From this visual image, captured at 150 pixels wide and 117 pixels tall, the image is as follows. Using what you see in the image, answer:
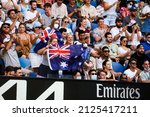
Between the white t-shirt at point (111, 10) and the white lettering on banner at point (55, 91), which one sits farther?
the white t-shirt at point (111, 10)

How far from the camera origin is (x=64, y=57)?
10.1m

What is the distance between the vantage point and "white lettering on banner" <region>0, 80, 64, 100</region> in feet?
26.9

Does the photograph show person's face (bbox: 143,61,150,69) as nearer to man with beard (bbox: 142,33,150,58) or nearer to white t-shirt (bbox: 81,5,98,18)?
man with beard (bbox: 142,33,150,58)

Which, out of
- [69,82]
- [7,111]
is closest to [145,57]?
[69,82]

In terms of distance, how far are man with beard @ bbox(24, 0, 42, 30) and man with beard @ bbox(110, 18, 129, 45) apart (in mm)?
1673

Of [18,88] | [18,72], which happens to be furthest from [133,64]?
[18,88]

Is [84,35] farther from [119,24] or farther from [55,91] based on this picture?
[55,91]

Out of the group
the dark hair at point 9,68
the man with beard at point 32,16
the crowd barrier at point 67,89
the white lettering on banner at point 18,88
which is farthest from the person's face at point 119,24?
the white lettering on banner at point 18,88

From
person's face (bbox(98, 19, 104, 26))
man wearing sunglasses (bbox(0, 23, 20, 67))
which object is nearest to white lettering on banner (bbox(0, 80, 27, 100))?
man wearing sunglasses (bbox(0, 23, 20, 67))

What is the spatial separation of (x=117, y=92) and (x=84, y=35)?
69.9 inches

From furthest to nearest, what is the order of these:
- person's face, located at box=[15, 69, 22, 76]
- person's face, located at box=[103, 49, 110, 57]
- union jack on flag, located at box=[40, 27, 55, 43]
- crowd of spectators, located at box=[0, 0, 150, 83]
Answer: person's face, located at box=[103, 49, 110, 57]
union jack on flag, located at box=[40, 27, 55, 43]
crowd of spectators, located at box=[0, 0, 150, 83]
person's face, located at box=[15, 69, 22, 76]

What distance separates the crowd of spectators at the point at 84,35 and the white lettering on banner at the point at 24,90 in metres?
1.10

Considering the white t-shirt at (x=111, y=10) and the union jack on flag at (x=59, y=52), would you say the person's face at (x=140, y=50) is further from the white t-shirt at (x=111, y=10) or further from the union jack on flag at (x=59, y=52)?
the union jack on flag at (x=59, y=52)

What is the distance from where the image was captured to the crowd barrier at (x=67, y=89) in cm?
824
